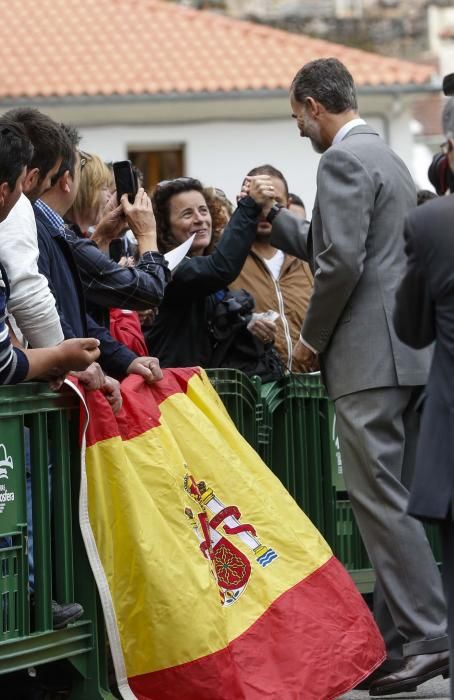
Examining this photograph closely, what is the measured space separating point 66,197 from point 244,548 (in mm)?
1447

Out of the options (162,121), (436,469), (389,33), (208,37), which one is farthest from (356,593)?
(389,33)

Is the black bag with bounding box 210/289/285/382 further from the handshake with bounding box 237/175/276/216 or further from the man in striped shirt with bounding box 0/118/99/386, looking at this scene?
the man in striped shirt with bounding box 0/118/99/386

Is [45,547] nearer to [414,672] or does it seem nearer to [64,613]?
[64,613]

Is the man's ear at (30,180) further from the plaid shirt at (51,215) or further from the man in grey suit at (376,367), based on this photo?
the man in grey suit at (376,367)

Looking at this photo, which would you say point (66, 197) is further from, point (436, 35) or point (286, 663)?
point (436, 35)

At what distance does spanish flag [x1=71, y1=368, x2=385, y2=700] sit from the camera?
504cm

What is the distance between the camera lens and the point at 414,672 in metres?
5.86

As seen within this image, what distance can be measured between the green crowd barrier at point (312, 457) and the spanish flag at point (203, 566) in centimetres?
117

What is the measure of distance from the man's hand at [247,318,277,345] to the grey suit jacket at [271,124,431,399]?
2.64 feet

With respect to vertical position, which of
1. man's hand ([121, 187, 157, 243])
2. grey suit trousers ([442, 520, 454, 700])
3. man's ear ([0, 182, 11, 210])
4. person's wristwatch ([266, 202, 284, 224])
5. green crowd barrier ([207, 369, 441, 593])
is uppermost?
person's wristwatch ([266, 202, 284, 224])

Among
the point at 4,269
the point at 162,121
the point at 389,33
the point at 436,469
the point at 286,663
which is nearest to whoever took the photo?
the point at 436,469

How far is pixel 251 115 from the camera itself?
28.4 metres

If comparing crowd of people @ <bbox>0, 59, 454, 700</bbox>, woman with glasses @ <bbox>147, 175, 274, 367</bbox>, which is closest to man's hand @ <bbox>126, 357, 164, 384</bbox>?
crowd of people @ <bbox>0, 59, 454, 700</bbox>

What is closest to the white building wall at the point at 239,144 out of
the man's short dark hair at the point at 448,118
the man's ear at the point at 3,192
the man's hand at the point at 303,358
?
the man's hand at the point at 303,358
